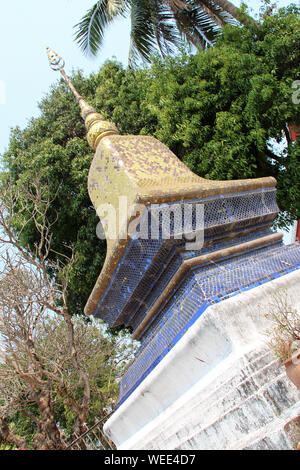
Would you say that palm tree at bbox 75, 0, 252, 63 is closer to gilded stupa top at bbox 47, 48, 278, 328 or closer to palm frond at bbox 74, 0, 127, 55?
palm frond at bbox 74, 0, 127, 55

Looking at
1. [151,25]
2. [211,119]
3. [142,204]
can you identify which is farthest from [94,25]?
[142,204]

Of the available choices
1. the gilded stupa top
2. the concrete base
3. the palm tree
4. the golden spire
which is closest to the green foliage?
the palm tree

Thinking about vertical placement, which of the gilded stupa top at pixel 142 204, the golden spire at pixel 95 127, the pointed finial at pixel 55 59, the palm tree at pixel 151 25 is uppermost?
the palm tree at pixel 151 25

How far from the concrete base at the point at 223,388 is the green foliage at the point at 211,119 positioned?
155 inches

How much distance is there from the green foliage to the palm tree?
1.13 m

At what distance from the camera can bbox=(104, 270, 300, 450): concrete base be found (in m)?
1.80

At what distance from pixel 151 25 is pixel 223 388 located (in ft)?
31.1

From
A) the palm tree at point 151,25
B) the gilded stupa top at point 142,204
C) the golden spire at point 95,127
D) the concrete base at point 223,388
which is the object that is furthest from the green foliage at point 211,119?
the concrete base at point 223,388

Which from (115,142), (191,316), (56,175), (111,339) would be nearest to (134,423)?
(191,316)

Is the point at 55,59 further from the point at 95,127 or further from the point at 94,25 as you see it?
the point at 94,25

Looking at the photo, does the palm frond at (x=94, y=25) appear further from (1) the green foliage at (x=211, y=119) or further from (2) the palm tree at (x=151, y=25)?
(1) the green foliage at (x=211, y=119)

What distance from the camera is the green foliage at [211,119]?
5.83 metres

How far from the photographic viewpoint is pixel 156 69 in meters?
7.11
